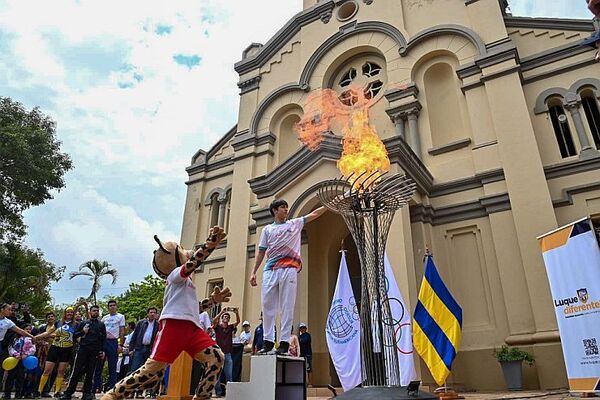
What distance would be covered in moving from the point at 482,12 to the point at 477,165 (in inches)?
205

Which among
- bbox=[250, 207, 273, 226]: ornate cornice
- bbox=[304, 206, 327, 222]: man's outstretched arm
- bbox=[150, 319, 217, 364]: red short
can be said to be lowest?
bbox=[150, 319, 217, 364]: red short

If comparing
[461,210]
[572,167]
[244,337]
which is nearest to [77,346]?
[244,337]

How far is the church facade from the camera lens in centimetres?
935

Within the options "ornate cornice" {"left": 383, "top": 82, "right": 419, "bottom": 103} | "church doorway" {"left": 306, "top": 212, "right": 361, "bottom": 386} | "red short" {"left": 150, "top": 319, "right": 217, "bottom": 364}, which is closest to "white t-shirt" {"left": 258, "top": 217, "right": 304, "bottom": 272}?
"red short" {"left": 150, "top": 319, "right": 217, "bottom": 364}

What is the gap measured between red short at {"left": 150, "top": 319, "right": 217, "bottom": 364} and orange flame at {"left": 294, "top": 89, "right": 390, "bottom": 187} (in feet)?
8.99

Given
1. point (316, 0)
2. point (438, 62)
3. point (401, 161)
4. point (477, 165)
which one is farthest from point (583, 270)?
point (316, 0)

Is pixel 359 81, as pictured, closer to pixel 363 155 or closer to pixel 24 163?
pixel 363 155

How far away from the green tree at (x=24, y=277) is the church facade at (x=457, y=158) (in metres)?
11.0

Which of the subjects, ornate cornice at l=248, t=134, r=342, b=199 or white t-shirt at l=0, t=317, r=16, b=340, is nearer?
white t-shirt at l=0, t=317, r=16, b=340

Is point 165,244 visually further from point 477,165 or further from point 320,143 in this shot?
point 477,165

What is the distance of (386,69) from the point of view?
1364 centimetres

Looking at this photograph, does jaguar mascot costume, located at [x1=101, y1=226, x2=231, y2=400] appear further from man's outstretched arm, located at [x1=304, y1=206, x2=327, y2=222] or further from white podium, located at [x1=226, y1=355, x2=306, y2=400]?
man's outstretched arm, located at [x1=304, y1=206, x2=327, y2=222]

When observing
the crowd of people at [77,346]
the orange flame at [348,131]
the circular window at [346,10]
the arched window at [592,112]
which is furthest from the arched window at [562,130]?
the crowd of people at [77,346]

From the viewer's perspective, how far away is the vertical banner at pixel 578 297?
5.63 metres
